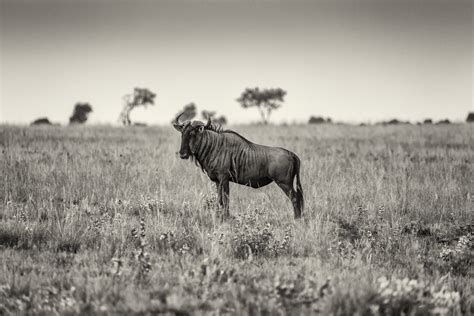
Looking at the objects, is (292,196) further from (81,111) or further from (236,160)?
(81,111)

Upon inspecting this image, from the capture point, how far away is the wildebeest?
24.4ft

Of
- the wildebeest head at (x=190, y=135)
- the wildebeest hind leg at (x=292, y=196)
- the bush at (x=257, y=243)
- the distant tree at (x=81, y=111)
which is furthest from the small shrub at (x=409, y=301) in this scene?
the distant tree at (x=81, y=111)


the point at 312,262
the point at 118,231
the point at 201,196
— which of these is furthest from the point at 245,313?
the point at 201,196

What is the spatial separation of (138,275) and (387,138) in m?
16.8

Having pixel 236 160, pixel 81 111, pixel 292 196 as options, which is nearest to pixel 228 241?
pixel 292 196

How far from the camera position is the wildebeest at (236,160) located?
745 centimetres

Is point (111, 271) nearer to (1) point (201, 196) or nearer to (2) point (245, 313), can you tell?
(2) point (245, 313)

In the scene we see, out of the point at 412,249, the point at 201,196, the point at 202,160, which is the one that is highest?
the point at 202,160

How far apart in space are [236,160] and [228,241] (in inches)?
80.1

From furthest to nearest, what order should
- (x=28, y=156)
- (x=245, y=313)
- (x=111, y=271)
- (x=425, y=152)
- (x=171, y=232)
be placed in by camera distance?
(x=425, y=152)
(x=28, y=156)
(x=171, y=232)
(x=111, y=271)
(x=245, y=313)

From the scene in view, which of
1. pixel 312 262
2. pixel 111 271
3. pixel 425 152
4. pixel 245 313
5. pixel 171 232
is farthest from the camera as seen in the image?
pixel 425 152

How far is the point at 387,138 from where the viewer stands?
1956 centimetres

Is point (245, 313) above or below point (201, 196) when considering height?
below

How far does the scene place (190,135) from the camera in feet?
24.8
